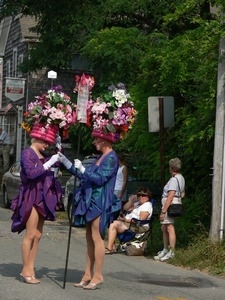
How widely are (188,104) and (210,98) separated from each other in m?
1.97

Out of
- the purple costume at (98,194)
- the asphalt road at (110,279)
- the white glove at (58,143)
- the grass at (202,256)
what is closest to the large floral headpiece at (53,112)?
the white glove at (58,143)

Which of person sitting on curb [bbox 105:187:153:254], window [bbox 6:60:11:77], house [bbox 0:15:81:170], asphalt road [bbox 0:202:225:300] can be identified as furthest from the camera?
window [bbox 6:60:11:77]

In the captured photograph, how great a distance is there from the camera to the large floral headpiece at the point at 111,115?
989cm

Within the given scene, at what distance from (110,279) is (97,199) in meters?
1.64

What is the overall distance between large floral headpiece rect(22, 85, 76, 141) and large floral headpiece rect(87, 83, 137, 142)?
27 cm

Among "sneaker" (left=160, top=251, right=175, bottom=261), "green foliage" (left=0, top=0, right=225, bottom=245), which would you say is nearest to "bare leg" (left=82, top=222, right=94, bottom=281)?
"green foliage" (left=0, top=0, right=225, bottom=245)

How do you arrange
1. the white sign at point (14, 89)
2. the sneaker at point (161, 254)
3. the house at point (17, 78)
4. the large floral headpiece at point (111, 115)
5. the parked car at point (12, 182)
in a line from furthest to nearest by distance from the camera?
the house at point (17, 78) < the white sign at point (14, 89) < the parked car at point (12, 182) < the sneaker at point (161, 254) < the large floral headpiece at point (111, 115)

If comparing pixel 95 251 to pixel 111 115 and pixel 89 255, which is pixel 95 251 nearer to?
pixel 89 255

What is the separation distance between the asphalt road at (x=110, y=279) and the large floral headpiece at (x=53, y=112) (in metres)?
1.99

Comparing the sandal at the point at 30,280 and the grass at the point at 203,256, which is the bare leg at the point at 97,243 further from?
the grass at the point at 203,256

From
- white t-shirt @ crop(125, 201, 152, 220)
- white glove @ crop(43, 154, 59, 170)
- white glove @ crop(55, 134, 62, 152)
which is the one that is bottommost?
white t-shirt @ crop(125, 201, 152, 220)

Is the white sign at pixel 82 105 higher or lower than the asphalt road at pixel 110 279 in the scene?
higher

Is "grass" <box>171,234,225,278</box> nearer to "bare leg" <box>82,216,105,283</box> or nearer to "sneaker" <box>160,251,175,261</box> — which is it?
"sneaker" <box>160,251,175,261</box>

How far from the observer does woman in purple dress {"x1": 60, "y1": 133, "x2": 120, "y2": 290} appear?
979 centimetres
